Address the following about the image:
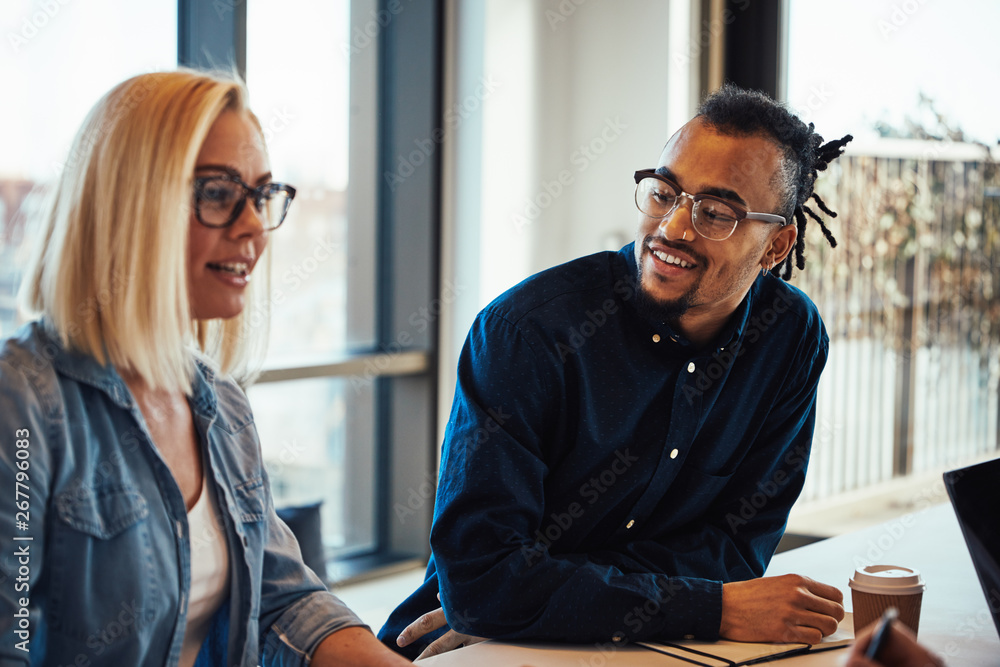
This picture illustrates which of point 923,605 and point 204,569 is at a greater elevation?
point 204,569

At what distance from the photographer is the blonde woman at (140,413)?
1.05m

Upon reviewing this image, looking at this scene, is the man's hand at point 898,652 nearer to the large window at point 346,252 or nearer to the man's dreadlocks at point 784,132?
the man's dreadlocks at point 784,132

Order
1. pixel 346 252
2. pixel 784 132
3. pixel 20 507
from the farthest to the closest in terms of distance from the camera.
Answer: pixel 346 252
pixel 784 132
pixel 20 507

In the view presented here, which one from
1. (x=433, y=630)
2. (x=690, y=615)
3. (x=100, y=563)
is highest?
(x=100, y=563)

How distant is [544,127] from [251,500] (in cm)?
229

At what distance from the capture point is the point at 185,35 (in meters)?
2.75

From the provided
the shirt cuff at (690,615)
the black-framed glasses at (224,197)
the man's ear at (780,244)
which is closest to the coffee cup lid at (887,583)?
the shirt cuff at (690,615)

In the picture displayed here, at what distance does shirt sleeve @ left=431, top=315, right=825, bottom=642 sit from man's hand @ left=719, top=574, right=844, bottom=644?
0.03 metres

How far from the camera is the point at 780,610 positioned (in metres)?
1.26

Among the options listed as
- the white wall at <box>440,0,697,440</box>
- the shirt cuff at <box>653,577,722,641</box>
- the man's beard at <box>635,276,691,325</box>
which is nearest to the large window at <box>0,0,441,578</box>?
the white wall at <box>440,0,697,440</box>

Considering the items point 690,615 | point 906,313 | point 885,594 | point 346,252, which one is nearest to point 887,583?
point 885,594

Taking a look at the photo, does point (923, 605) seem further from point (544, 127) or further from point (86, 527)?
point (544, 127)

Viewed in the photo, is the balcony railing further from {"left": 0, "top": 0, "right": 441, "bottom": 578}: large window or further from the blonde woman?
the blonde woman

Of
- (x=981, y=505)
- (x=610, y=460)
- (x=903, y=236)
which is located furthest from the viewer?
(x=903, y=236)
